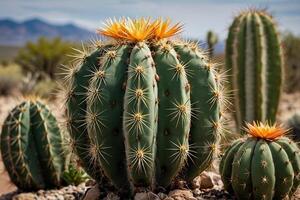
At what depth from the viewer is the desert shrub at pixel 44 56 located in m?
24.2

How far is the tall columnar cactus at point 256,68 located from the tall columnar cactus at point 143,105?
3.16 m

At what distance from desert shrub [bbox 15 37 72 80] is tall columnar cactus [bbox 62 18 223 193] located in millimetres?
18963

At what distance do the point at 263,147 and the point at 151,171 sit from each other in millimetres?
895

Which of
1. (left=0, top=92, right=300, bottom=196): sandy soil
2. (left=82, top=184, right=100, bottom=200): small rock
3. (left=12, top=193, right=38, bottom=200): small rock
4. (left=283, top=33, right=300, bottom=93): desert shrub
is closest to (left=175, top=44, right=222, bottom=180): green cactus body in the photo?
(left=82, top=184, right=100, bottom=200): small rock

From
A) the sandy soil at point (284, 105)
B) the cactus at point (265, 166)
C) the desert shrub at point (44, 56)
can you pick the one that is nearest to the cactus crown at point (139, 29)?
the cactus at point (265, 166)

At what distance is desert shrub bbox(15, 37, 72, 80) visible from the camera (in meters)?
24.2

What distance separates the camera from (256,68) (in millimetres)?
8000

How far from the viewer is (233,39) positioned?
8336 millimetres

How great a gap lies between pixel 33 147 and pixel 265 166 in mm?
2459

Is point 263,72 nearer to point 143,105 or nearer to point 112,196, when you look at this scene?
point 112,196

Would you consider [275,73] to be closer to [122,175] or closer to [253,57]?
[253,57]

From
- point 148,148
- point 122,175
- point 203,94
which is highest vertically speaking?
point 203,94

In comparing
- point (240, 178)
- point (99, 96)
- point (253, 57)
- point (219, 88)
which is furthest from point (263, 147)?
point (253, 57)

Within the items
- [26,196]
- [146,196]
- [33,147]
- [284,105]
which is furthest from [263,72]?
[284,105]
